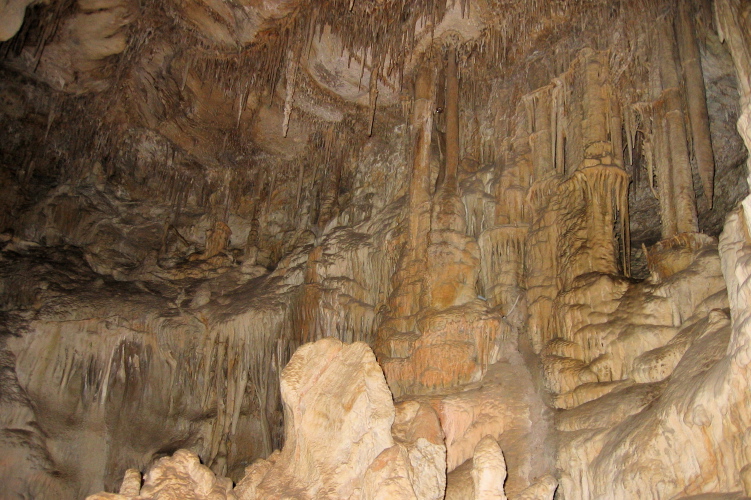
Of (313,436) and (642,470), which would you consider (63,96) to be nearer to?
(313,436)

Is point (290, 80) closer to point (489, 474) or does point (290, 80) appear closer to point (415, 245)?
point (415, 245)

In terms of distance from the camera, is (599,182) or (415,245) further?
(415,245)

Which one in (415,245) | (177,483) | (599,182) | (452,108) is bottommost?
(177,483)

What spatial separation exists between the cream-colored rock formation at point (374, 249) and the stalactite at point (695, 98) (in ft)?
0.13

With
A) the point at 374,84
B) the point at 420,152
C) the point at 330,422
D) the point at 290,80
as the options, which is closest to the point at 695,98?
the point at 420,152

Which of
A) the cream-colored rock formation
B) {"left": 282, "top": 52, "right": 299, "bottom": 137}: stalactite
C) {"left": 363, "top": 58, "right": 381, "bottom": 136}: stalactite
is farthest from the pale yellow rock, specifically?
{"left": 282, "top": 52, "right": 299, "bottom": 137}: stalactite

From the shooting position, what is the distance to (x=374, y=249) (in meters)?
12.7

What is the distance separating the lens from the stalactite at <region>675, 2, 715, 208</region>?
9883mm

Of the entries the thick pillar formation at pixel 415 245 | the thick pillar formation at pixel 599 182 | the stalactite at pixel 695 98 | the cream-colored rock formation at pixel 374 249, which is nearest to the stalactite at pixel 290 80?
the cream-colored rock formation at pixel 374 249

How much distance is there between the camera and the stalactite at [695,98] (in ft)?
32.4

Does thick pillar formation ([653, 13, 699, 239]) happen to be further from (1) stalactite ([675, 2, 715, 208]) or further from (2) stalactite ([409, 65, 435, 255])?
(2) stalactite ([409, 65, 435, 255])

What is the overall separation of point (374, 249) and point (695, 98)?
255 inches

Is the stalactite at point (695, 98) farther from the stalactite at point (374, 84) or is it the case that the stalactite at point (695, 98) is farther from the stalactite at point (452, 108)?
the stalactite at point (374, 84)

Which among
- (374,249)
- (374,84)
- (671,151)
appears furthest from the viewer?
(374,84)
